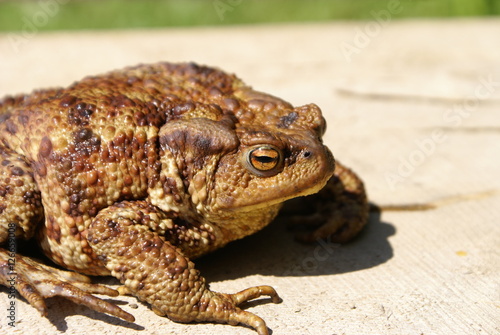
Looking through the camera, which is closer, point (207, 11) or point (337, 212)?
point (337, 212)

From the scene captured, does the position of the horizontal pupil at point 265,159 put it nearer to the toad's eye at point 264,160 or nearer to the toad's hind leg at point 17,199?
the toad's eye at point 264,160

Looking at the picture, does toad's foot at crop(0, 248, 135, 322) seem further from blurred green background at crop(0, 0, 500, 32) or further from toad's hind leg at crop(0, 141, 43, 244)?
blurred green background at crop(0, 0, 500, 32)

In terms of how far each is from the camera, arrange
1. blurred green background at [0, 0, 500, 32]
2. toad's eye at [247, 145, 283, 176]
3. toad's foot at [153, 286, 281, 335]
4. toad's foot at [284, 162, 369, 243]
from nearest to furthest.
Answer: toad's foot at [153, 286, 281, 335]
toad's eye at [247, 145, 283, 176]
toad's foot at [284, 162, 369, 243]
blurred green background at [0, 0, 500, 32]

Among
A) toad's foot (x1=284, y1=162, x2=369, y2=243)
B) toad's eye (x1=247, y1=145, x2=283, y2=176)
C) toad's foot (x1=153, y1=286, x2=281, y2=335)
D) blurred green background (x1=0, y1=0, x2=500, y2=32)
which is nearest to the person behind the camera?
toad's foot (x1=153, y1=286, x2=281, y2=335)

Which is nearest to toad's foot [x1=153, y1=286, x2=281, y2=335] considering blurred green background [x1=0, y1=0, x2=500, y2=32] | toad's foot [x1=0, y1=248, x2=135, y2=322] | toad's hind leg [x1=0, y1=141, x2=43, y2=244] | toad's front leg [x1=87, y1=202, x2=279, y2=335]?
toad's front leg [x1=87, y1=202, x2=279, y2=335]

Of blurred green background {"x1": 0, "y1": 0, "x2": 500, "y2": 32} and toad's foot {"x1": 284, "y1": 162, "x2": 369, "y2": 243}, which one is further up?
blurred green background {"x1": 0, "y1": 0, "x2": 500, "y2": 32}

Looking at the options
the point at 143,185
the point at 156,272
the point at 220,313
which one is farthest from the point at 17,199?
the point at 220,313

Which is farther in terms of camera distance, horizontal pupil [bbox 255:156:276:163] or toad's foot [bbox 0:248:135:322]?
horizontal pupil [bbox 255:156:276:163]

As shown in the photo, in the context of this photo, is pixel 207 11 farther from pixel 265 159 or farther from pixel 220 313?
pixel 220 313
